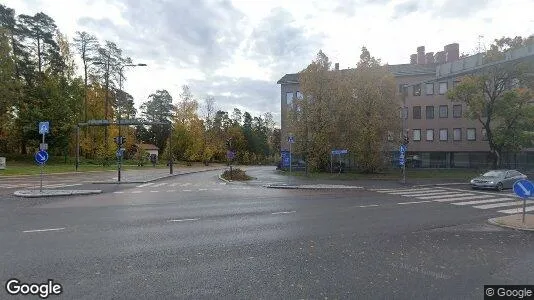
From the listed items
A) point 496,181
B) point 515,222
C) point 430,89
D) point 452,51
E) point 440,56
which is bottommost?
point 515,222

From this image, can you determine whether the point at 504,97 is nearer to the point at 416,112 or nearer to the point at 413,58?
the point at 416,112

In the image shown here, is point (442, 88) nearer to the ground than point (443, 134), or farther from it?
farther from it

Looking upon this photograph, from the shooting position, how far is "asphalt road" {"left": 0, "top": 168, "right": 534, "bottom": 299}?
591cm

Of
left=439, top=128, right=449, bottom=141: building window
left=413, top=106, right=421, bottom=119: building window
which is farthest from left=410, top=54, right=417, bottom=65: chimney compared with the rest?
left=439, top=128, right=449, bottom=141: building window

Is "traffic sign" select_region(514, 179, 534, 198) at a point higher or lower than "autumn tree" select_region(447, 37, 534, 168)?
lower

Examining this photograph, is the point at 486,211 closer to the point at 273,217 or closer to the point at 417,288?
the point at 273,217

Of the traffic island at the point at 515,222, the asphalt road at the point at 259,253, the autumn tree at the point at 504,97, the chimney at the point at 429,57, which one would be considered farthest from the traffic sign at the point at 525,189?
the chimney at the point at 429,57

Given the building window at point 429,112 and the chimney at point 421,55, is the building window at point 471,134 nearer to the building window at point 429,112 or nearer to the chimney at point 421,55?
the building window at point 429,112

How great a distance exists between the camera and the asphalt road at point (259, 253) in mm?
5914

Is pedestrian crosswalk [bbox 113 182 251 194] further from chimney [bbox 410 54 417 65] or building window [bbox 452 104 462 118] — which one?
chimney [bbox 410 54 417 65]

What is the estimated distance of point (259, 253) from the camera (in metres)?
8.07

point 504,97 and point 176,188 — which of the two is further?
point 504,97

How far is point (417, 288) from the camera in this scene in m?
6.02

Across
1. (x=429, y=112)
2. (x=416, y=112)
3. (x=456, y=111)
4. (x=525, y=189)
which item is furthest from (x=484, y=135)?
(x=525, y=189)
